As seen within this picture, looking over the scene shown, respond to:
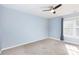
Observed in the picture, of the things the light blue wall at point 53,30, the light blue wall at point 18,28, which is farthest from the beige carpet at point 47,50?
the light blue wall at point 18,28

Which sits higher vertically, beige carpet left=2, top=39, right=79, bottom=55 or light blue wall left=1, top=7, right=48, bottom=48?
light blue wall left=1, top=7, right=48, bottom=48

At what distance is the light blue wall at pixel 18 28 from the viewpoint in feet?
8.79

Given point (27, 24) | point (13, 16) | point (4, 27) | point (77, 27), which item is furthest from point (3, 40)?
point (77, 27)

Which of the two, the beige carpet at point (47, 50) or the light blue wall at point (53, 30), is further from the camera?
the light blue wall at point (53, 30)

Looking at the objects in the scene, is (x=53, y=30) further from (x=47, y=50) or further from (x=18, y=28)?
(x=18, y=28)

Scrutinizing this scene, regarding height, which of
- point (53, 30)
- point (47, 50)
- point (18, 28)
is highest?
point (18, 28)

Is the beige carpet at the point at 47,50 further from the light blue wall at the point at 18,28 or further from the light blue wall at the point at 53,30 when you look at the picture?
the light blue wall at the point at 18,28

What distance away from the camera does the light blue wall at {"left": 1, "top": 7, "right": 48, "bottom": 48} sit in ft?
8.79

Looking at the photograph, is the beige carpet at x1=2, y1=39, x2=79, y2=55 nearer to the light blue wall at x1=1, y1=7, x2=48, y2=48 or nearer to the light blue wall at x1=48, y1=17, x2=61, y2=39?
the light blue wall at x1=48, y1=17, x2=61, y2=39

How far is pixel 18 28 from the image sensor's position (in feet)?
10.4

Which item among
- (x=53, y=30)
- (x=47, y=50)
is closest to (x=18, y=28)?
(x=53, y=30)

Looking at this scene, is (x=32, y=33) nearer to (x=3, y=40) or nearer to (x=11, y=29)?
(x=11, y=29)

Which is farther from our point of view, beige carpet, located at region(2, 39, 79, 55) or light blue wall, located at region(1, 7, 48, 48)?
light blue wall, located at region(1, 7, 48, 48)

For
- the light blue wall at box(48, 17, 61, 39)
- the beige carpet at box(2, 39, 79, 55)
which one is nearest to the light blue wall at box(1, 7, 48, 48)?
the light blue wall at box(48, 17, 61, 39)
